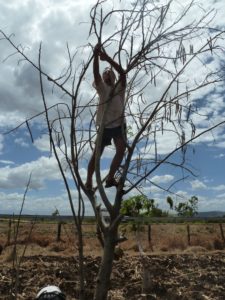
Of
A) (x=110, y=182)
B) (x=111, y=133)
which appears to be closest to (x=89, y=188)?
(x=110, y=182)

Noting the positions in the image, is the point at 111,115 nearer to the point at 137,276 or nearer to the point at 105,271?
the point at 105,271

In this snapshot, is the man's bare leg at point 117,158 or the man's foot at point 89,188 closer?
the man's foot at point 89,188

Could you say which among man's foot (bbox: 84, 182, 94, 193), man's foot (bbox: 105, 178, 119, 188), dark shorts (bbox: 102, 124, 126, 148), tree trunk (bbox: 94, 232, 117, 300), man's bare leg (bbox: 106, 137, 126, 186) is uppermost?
dark shorts (bbox: 102, 124, 126, 148)

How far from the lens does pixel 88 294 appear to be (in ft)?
21.3

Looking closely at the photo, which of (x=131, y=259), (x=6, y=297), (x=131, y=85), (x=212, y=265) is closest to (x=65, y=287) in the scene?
(x=6, y=297)

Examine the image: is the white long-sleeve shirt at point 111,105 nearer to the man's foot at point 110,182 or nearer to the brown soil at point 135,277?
the man's foot at point 110,182

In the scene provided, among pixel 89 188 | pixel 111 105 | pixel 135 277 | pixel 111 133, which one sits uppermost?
pixel 111 105

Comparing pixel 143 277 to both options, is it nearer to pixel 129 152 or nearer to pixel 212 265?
pixel 212 265

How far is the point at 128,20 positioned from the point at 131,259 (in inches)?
255

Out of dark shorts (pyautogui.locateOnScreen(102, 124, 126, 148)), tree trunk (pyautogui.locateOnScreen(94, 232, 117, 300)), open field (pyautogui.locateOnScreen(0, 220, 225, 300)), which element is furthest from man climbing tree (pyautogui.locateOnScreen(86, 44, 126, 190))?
open field (pyautogui.locateOnScreen(0, 220, 225, 300))

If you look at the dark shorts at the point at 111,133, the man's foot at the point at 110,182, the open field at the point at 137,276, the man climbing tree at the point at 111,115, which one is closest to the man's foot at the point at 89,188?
the man climbing tree at the point at 111,115

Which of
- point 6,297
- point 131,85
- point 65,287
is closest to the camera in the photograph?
point 131,85

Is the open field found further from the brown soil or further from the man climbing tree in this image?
the man climbing tree

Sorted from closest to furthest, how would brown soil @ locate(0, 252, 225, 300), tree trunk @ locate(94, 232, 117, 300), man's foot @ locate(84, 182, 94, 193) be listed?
tree trunk @ locate(94, 232, 117, 300)
man's foot @ locate(84, 182, 94, 193)
brown soil @ locate(0, 252, 225, 300)
